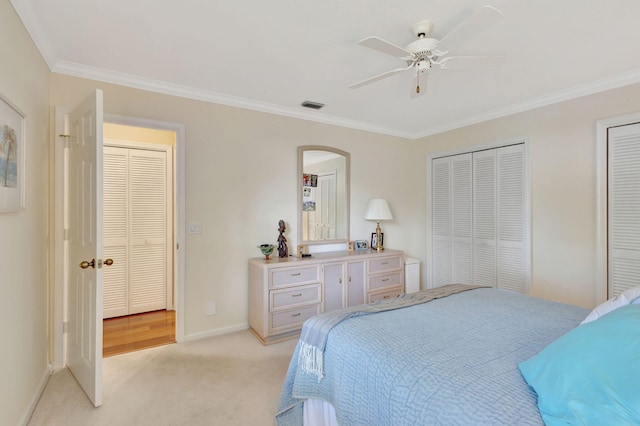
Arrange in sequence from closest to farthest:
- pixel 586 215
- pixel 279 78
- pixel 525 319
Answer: pixel 525 319 → pixel 279 78 → pixel 586 215

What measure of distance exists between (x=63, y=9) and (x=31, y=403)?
2416 millimetres

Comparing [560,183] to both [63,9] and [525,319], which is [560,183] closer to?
[525,319]

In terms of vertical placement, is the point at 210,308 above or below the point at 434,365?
A: below

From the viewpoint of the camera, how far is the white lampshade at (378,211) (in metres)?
3.92

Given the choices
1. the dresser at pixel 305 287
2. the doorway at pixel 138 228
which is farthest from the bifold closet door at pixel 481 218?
the doorway at pixel 138 228

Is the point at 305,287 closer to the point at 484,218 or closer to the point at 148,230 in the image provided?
the point at 148,230

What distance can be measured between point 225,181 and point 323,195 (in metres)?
1.21

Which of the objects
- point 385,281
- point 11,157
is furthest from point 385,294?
point 11,157

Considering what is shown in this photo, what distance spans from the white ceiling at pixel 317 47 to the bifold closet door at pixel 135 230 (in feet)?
4.25

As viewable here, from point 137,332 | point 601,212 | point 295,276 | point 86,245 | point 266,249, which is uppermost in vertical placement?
point 601,212

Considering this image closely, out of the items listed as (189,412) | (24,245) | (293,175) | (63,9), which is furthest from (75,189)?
(293,175)

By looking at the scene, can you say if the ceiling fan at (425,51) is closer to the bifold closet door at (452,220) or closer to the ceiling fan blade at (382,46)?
the ceiling fan blade at (382,46)

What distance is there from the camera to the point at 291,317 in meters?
2.97

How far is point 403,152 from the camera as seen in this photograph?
14.9 feet
